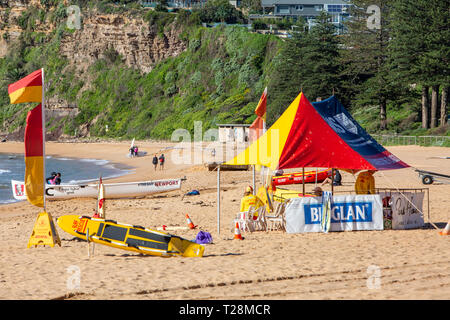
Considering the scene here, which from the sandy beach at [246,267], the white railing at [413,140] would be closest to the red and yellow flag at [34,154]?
the sandy beach at [246,267]

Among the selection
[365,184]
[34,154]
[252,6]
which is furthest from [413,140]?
[252,6]

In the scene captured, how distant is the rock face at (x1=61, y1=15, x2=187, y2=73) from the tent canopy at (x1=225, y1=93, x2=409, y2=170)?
76173mm

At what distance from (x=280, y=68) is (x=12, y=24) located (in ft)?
247

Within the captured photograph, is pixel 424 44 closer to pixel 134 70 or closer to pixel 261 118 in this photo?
pixel 261 118

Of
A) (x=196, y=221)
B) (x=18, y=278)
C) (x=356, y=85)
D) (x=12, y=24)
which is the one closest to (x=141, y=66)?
(x=12, y=24)

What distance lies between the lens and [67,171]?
4491 cm

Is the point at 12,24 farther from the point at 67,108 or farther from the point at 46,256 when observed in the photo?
the point at 46,256

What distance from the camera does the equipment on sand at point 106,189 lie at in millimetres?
25812

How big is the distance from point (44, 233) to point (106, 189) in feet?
40.3

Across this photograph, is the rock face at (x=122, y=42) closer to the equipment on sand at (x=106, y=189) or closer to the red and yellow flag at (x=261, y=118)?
the equipment on sand at (x=106, y=189)

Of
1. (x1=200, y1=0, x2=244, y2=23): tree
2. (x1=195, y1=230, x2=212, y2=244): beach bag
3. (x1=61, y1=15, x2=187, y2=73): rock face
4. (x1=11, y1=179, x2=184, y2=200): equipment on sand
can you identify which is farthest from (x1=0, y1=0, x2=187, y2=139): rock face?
(x1=195, y1=230, x2=212, y2=244): beach bag

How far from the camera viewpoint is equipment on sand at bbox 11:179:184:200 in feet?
84.7

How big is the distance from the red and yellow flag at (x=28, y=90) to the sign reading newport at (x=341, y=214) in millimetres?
6865

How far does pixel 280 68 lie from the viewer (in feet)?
191
